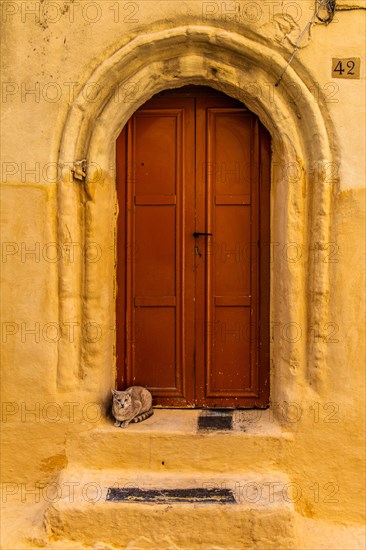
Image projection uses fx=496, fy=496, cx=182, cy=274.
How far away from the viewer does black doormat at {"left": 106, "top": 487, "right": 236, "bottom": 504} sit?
3.37 m

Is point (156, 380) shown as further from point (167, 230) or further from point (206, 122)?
point (206, 122)

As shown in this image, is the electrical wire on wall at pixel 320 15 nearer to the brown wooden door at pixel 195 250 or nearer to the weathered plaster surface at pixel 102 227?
the weathered plaster surface at pixel 102 227

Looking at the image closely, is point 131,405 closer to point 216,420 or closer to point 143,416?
point 143,416

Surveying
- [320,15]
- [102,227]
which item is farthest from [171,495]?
[320,15]

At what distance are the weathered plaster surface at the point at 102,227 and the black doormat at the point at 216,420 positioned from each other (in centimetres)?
13

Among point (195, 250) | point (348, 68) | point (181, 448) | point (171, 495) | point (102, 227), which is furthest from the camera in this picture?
point (195, 250)

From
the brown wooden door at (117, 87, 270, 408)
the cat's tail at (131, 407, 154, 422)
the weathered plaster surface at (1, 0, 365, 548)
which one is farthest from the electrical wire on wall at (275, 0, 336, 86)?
the cat's tail at (131, 407, 154, 422)

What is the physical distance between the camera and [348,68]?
3.54 m

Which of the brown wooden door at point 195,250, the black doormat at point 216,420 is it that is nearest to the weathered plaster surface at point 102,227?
the black doormat at point 216,420

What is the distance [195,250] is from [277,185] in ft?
2.70

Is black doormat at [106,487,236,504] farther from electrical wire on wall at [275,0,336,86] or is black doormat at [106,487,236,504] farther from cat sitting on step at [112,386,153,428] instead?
electrical wire on wall at [275,0,336,86]

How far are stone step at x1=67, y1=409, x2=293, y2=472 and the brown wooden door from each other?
16.5 inches

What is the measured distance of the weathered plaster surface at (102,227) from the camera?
3559 millimetres

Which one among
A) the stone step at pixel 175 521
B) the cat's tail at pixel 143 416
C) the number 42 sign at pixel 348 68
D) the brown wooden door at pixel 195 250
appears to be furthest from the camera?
the brown wooden door at pixel 195 250
